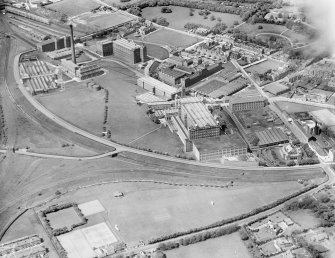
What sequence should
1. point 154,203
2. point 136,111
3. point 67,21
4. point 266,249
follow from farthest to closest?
point 67,21, point 136,111, point 154,203, point 266,249

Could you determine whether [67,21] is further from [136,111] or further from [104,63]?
[136,111]

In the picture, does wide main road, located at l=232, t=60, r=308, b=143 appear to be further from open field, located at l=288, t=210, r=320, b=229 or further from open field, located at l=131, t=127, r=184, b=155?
open field, located at l=288, t=210, r=320, b=229

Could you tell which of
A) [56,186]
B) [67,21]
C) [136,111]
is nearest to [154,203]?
[56,186]

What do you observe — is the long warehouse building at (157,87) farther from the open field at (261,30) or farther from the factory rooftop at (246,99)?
the open field at (261,30)

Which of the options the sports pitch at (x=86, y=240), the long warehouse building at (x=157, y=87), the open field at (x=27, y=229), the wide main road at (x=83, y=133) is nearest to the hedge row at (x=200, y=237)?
the sports pitch at (x=86, y=240)

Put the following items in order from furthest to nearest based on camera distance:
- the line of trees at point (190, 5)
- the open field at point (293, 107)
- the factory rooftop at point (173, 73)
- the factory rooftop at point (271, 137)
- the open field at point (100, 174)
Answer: the line of trees at point (190, 5) < the factory rooftop at point (173, 73) < the open field at point (293, 107) < the factory rooftop at point (271, 137) < the open field at point (100, 174)

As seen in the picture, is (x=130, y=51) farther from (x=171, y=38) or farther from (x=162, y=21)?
(x=162, y=21)

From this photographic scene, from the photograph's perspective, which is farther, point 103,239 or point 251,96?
point 251,96
